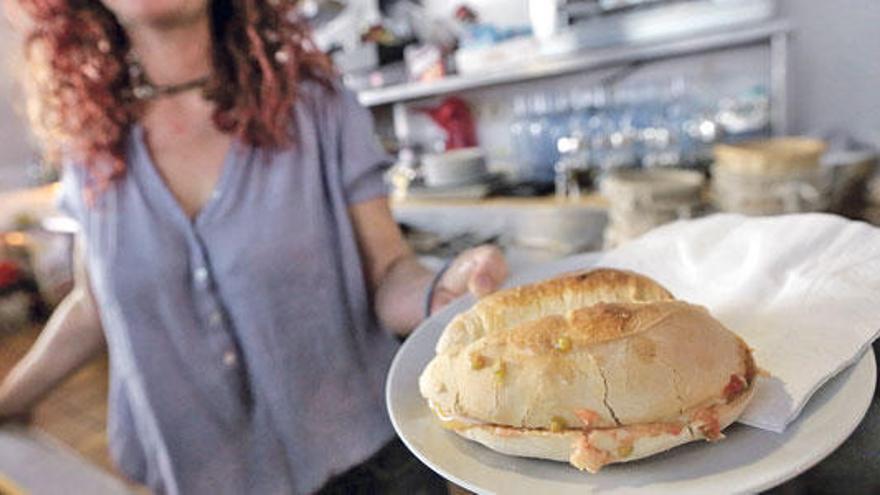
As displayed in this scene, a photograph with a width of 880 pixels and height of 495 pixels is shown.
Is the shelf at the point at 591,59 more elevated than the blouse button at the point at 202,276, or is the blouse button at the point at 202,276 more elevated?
the shelf at the point at 591,59

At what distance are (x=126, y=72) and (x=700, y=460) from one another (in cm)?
83

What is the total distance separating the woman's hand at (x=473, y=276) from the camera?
53 centimetres

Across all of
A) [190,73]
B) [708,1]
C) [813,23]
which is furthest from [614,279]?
[813,23]

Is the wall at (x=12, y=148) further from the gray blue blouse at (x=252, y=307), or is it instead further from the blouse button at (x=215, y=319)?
the blouse button at (x=215, y=319)

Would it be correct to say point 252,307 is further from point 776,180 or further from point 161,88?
point 776,180

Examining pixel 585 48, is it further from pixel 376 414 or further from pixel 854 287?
pixel 854 287

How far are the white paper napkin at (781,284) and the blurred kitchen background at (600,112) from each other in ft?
2.02

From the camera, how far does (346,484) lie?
0.73 m

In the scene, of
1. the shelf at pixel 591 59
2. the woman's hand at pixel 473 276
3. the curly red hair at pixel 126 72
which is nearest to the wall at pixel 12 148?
the shelf at pixel 591 59

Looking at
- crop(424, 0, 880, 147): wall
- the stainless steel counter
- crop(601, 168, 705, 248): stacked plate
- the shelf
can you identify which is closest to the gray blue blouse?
the stainless steel counter

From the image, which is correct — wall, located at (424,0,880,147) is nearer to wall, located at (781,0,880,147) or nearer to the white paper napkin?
wall, located at (781,0,880,147)

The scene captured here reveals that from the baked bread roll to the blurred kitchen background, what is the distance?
2.68 feet

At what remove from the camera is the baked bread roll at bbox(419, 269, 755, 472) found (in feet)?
1.13

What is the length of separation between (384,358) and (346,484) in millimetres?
173
